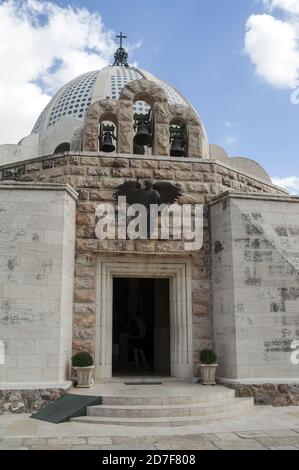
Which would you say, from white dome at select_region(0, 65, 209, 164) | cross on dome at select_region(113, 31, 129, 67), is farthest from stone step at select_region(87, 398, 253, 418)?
cross on dome at select_region(113, 31, 129, 67)

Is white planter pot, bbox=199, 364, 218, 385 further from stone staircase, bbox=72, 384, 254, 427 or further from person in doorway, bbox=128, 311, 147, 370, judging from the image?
person in doorway, bbox=128, 311, 147, 370

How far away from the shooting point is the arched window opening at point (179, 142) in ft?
33.2

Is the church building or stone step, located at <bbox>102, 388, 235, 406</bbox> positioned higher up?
the church building

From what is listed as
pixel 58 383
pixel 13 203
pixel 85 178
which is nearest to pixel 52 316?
pixel 58 383

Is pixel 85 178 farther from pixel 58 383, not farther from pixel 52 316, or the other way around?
pixel 58 383

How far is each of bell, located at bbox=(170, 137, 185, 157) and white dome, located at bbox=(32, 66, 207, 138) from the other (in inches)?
376

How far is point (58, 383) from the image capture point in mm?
7586

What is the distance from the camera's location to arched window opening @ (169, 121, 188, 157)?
33.2ft

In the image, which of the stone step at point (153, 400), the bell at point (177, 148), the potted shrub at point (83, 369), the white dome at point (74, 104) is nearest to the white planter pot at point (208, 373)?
the stone step at point (153, 400)

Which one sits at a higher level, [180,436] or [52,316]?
[52,316]

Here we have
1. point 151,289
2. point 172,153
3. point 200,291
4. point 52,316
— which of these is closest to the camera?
point 52,316

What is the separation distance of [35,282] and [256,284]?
4065 mm

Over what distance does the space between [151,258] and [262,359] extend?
9.40 feet
